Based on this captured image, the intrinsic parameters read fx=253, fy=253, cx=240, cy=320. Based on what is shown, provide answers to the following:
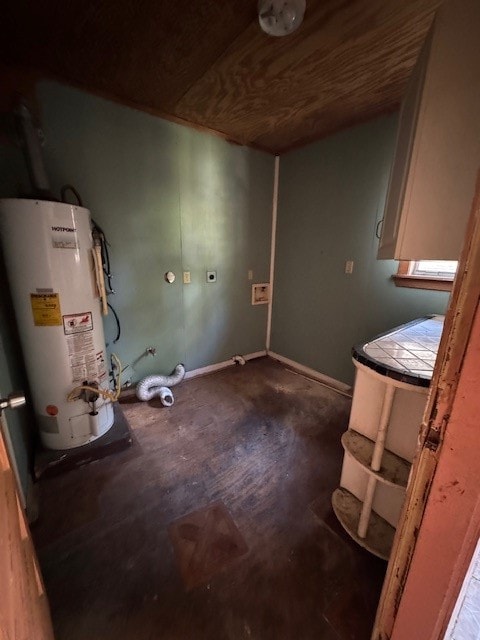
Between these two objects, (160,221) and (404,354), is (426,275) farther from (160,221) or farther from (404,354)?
(160,221)

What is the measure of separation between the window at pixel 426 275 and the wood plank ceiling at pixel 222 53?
3.95 ft

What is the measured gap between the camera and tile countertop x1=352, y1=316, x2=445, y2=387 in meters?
0.93

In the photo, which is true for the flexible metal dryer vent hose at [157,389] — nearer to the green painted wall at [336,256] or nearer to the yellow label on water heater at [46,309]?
the yellow label on water heater at [46,309]

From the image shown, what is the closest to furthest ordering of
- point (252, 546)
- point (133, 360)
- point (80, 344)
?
point (252, 546) < point (80, 344) < point (133, 360)

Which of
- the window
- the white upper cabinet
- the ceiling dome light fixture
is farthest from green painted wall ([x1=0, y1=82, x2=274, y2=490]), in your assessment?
the white upper cabinet

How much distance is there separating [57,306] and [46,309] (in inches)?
2.1

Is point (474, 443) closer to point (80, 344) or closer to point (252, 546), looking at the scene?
point (252, 546)

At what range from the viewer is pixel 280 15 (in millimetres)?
1148

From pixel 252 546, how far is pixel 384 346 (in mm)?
1122

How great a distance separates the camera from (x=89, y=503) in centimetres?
136

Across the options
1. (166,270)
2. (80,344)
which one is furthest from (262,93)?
(80,344)

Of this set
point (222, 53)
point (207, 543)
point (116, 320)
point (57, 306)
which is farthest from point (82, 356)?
point (222, 53)

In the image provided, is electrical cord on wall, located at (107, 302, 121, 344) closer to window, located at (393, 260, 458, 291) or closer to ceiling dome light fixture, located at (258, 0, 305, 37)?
ceiling dome light fixture, located at (258, 0, 305, 37)

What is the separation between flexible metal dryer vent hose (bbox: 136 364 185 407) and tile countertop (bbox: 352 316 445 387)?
1698mm
